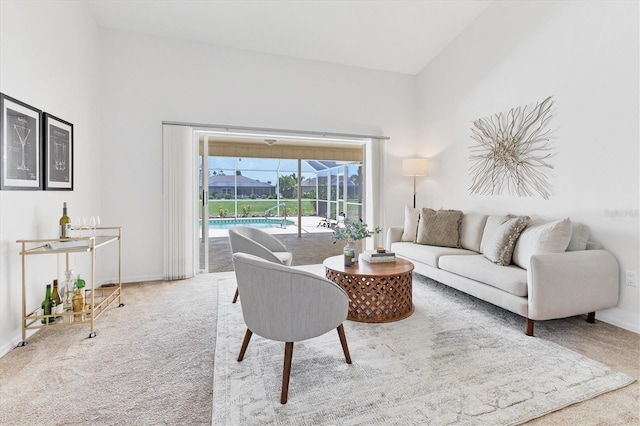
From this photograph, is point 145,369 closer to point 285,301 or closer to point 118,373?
point 118,373

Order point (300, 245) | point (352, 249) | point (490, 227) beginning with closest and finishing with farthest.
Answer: point (352, 249) < point (490, 227) < point (300, 245)

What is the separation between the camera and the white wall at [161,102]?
4113 mm

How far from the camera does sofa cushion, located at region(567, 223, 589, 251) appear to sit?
296cm

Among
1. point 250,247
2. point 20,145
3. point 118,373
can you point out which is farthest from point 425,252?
point 20,145

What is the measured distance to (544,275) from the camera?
8.23 feet

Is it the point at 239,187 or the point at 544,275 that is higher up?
the point at 239,187

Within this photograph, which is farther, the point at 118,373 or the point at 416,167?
the point at 416,167

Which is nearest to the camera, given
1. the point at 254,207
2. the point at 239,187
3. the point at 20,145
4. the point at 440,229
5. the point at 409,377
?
the point at 409,377

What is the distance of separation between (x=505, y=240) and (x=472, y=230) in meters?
0.79

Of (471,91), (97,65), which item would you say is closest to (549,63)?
(471,91)

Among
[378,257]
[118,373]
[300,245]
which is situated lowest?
[118,373]

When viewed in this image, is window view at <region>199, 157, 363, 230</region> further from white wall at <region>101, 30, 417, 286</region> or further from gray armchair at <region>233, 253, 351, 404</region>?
gray armchair at <region>233, 253, 351, 404</region>

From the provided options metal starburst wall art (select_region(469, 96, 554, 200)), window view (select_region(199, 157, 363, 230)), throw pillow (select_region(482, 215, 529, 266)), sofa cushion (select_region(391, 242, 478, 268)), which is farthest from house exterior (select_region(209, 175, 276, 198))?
throw pillow (select_region(482, 215, 529, 266))

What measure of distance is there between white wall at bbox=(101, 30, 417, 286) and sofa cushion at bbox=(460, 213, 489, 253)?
7.76 feet
